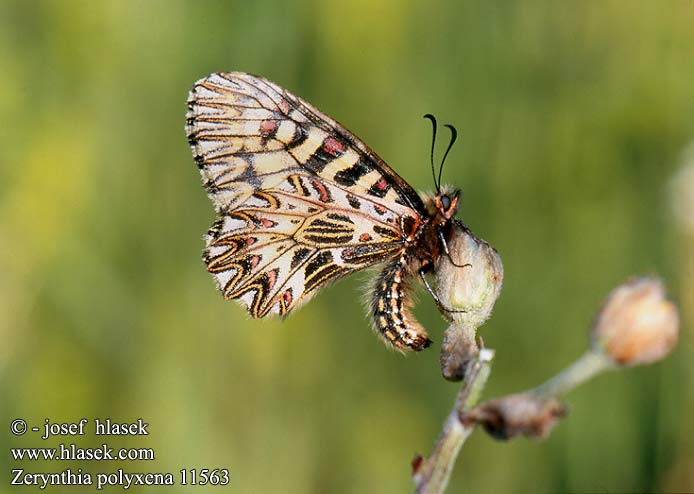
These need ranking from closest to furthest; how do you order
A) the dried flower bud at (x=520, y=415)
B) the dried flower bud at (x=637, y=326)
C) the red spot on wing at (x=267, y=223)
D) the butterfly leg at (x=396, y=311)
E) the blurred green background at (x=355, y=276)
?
1. the dried flower bud at (x=520, y=415)
2. the dried flower bud at (x=637, y=326)
3. the butterfly leg at (x=396, y=311)
4. the red spot on wing at (x=267, y=223)
5. the blurred green background at (x=355, y=276)

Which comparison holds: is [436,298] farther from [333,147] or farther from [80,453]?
[80,453]

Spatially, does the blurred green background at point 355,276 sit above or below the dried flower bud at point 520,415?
above

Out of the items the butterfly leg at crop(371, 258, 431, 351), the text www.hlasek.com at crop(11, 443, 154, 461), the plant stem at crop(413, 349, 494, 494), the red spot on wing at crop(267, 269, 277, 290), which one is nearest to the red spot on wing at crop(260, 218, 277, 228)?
the red spot on wing at crop(267, 269, 277, 290)

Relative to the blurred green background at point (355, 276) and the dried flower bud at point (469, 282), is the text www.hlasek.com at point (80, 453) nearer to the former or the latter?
the blurred green background at point (355, 276)

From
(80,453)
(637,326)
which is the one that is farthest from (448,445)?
(80,453)

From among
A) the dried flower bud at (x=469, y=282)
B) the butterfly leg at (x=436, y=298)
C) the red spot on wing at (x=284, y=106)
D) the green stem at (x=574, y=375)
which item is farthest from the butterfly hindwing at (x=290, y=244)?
the green stem at (x=574, y=375)

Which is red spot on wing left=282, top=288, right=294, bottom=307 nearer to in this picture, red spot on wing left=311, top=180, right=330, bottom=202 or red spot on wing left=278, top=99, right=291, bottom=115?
red spot on wing left=311, top=180, right=330, bottom=202

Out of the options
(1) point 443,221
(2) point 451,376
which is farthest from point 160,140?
(2) point 451,376
